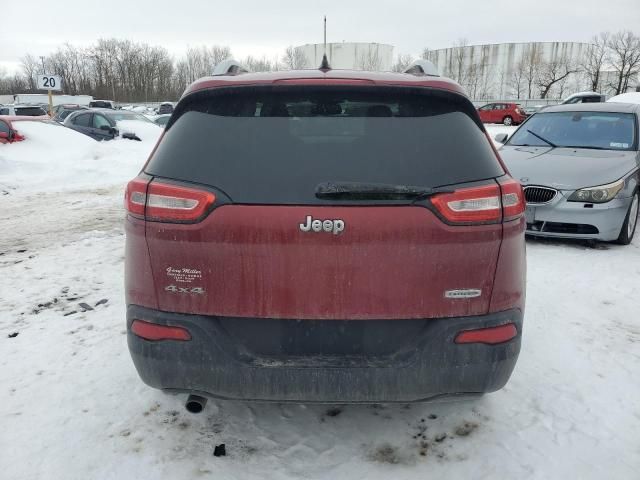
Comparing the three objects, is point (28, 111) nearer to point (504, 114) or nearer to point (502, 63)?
Result: point (504, 114)

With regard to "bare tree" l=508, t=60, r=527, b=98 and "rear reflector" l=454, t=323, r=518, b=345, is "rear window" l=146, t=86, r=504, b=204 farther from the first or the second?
"bare tree" l=508, t=60, r=527, b=98

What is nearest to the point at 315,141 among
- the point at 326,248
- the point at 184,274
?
the point at 326,248

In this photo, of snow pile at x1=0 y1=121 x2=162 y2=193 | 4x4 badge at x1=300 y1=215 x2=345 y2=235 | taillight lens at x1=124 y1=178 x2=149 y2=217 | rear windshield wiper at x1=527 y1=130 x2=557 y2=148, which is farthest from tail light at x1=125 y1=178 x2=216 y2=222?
snow pile at x1=0 y1=121 x2=162 y2=193

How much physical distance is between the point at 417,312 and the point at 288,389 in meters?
0.64

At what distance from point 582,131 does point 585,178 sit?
160cm

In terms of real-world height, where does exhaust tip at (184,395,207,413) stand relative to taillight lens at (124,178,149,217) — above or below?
below

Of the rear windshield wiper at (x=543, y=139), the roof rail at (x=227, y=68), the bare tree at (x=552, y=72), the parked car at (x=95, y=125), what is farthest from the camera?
the bare tree at (x=552, y=72)

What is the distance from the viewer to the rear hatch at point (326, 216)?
80.0 inches

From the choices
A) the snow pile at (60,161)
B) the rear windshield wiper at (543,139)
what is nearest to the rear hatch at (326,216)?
the rear windshield wiper at (543,139)

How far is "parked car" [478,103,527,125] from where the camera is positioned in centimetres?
3969

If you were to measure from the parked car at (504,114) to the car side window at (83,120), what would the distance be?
30.0m

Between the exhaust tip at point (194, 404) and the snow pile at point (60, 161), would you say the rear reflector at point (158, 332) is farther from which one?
the snow pile at point (60, 161)

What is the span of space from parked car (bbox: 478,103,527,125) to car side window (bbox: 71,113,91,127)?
30.0 meters

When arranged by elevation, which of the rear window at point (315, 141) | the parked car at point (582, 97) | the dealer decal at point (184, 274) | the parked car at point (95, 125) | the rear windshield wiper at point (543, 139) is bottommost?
the parked car at point (95, 125)
